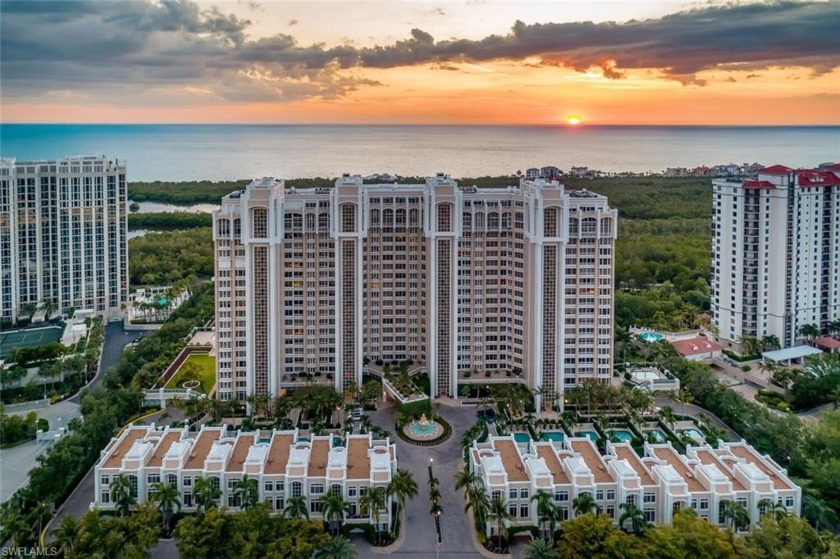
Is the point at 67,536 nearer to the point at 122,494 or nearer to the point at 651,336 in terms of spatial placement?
the point at 122,494

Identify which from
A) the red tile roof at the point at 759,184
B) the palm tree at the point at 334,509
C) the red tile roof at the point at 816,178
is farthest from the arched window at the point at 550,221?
the red tile roof at the point at 816,178

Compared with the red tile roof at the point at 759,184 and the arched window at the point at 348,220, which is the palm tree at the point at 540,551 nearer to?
the arched window at the point at 348,220

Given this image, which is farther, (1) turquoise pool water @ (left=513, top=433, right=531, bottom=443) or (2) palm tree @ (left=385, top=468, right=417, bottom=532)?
(1) turquoise pool water @ (left=513, top=433, right=531, bottom=443)

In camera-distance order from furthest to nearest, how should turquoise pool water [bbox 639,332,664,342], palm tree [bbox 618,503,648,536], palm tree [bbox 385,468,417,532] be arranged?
turquoise pool water [bbox 639,332,664,342] < palm tree [bbox 385,468,417,532] < palm tree [bbox 618,503,648,536]

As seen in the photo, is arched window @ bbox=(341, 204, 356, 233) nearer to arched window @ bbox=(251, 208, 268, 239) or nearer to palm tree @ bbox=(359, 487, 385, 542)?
arched window @ bbox=(251, 208, 268, 239)

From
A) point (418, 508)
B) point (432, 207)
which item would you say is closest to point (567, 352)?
point (432, 207)

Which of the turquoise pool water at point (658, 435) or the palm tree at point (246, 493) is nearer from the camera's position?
the palm tree at point (246, 493)

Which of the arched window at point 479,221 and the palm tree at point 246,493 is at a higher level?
the arched window at point 479,221

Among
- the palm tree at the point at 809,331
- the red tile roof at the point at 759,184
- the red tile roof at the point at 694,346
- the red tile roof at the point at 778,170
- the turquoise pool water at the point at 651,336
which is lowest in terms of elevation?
the red tile roof at the point at 694,346

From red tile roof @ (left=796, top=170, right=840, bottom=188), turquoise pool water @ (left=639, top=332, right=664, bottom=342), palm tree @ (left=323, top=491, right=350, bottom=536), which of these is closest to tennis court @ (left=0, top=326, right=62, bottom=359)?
palm tree @ (left=323, top=491, right=350, bottom=536)
